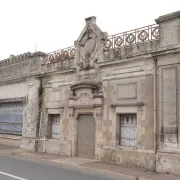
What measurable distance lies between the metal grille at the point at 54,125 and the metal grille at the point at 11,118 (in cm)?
279

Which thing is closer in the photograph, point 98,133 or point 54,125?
point 98,133

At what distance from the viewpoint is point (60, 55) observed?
13953 mm

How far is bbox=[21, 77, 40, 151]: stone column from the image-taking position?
14734mm

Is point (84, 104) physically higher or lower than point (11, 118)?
higher

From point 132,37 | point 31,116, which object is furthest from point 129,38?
point 31,116

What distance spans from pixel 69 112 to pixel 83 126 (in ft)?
3.26

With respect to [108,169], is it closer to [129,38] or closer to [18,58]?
[129,38]

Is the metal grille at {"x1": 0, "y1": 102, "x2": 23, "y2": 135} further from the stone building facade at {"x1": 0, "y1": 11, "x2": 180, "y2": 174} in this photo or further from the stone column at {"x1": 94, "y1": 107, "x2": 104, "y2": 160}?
the stone column at {"x1": 94, "y1": 107, "x2": 104, "y2": 160}

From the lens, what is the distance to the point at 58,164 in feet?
35.4

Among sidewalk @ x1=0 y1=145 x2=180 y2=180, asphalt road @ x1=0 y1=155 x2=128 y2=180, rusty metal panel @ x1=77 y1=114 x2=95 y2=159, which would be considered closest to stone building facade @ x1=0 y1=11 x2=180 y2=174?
rusty metal panel @ x1=77 y1=114 x2=95 y2=159

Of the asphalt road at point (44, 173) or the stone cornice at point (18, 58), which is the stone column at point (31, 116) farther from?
the asphalt road at point (44, 173)

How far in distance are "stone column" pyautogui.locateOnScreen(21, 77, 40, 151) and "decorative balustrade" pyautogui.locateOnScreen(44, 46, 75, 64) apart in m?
1.39

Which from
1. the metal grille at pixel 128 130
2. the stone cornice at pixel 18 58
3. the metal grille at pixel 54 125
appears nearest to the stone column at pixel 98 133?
the metal grille at pixel 128 130

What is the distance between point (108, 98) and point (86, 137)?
212cm
